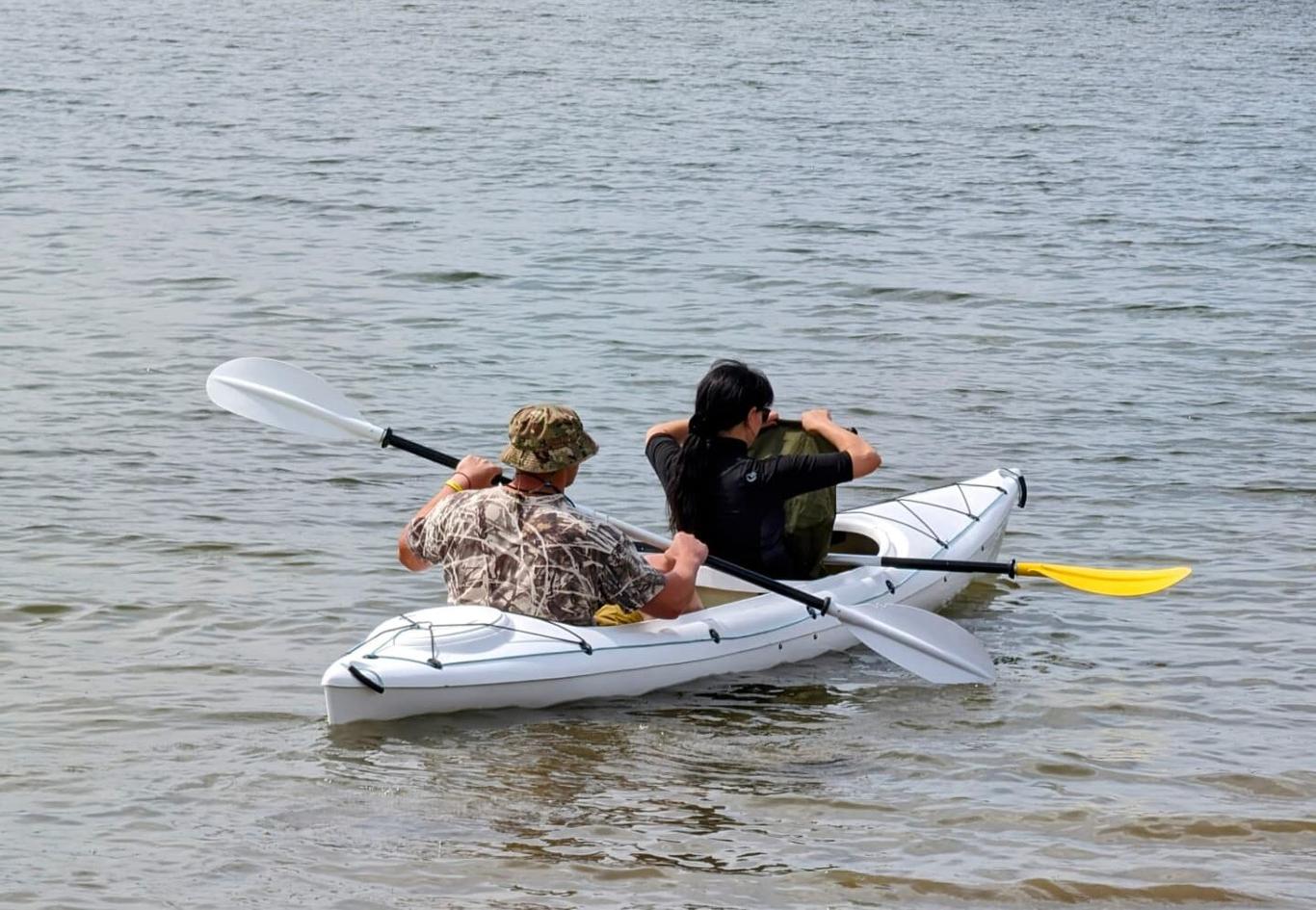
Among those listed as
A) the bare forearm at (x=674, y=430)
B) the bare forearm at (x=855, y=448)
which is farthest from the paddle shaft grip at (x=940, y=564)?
the bare forearm at (x=674, y=430)

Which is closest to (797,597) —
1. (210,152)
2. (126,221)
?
(126,221)

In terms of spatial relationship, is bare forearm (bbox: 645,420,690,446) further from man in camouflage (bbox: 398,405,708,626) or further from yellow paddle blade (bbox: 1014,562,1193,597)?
yellow paddle blade (bbox: 1014,562,1193,597)

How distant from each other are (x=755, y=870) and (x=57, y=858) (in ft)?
5.74

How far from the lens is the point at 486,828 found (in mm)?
4945

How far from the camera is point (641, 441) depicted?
9867 millimetres

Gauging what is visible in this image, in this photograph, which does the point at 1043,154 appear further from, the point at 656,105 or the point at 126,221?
the point at 126,221

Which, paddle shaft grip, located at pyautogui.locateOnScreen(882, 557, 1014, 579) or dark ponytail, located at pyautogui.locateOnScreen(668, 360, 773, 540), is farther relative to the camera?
paddle shaft grip, located at pyautogui.locateOnScreen(882, 557, 1014, 579)

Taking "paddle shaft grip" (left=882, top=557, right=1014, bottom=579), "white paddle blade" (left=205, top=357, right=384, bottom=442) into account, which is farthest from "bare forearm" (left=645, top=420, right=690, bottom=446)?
"white paddle blade" (left=205, top=357, right=384, bottom=442)

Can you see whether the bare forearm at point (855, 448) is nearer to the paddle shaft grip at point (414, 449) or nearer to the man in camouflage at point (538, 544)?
the man in camouflage at point (538, 544)

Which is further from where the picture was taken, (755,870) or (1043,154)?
(1043,154)

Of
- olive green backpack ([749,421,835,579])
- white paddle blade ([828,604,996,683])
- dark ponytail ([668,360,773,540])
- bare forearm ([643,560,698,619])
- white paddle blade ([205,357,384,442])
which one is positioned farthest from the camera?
white paddle blade ([205,357,384,442])

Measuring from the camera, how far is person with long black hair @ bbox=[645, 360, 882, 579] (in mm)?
Answer: 6164

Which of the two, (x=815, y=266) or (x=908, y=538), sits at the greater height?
(x=815, y=266)

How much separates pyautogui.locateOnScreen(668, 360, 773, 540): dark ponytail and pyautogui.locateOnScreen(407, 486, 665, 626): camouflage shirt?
20.9 inches
